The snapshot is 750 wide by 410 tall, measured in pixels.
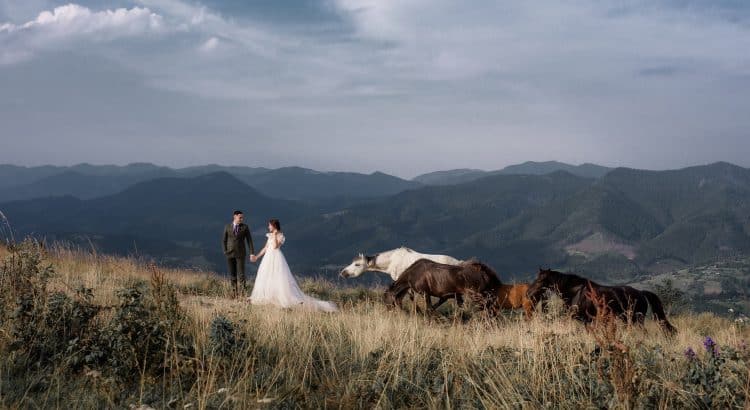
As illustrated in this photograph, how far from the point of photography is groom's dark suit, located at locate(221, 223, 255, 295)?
12094mm

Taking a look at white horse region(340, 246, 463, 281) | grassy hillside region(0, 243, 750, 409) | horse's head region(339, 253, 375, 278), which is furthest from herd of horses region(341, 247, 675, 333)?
horse's head region(339, 253, 375, 278)

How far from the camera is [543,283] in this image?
9.05 metres

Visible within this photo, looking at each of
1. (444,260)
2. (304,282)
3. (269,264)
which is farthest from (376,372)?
(304,282)

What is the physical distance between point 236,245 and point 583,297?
7230mm

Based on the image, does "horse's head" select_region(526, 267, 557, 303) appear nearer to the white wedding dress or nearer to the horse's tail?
the horse's tail

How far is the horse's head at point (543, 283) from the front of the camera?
9031 millimetres

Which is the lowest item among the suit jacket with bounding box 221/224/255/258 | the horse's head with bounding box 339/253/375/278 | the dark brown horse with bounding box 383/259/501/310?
the horse's head with bounding box 339/253/375/278

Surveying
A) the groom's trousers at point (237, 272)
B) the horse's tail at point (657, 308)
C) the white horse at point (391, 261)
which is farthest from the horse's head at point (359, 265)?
the horse's tail at point (657, 308)

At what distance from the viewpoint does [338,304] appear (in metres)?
12.4

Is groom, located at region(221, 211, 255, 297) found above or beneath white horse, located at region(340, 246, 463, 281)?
above

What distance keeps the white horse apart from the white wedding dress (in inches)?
136

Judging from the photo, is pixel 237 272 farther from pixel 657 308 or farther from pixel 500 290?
pixel 657 308

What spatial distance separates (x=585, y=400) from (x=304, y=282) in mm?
11697

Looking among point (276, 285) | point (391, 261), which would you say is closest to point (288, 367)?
point (276, 285)
